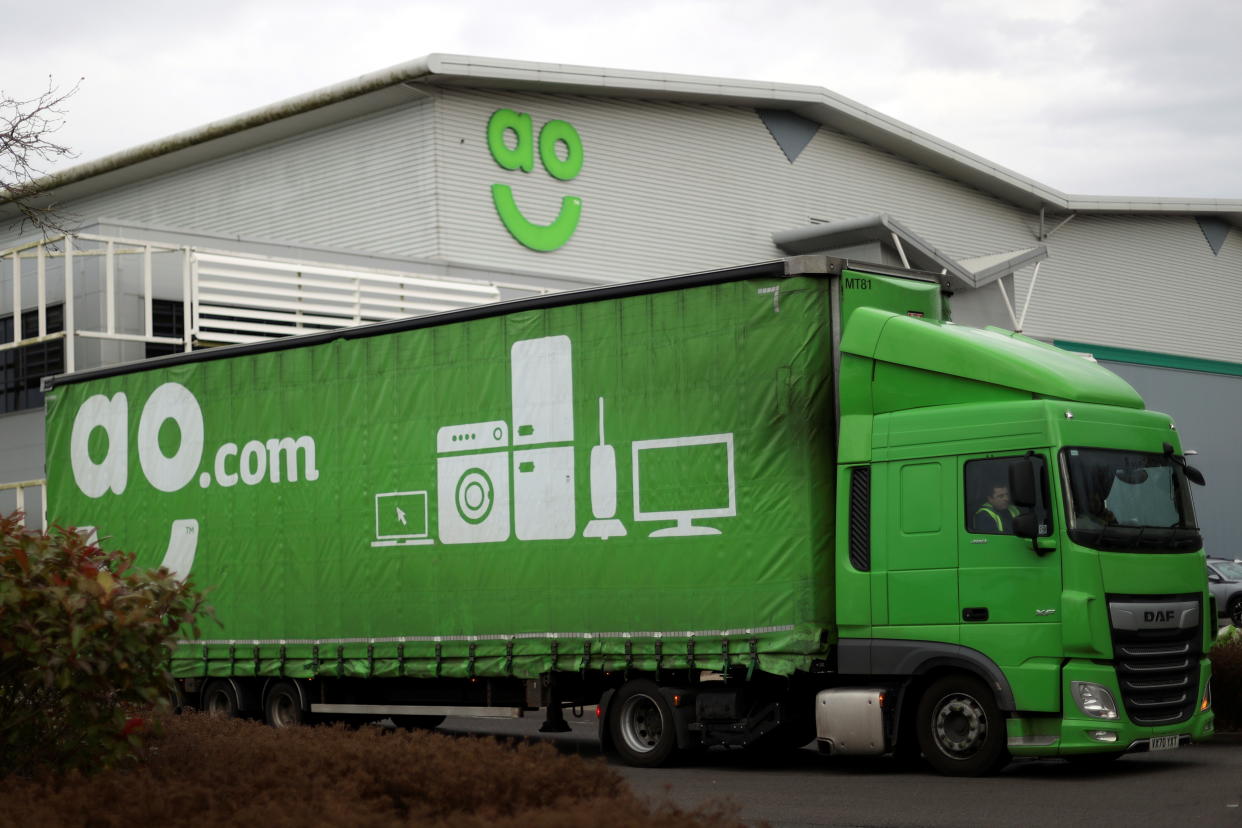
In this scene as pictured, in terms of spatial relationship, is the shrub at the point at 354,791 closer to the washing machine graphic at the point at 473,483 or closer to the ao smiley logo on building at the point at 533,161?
the washing machine graphic at the point at 473,483

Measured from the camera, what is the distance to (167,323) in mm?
27188

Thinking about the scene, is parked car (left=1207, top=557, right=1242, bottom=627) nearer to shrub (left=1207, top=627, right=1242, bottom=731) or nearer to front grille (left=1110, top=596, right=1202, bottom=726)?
Answer: shrub (left=1207, top=627, right=1242, bottom=731)

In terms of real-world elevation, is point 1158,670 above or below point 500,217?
below

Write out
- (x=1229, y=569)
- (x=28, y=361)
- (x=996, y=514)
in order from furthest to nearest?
(x=1229, y=569)
(x=28, y=361)
(x=996, y=514)

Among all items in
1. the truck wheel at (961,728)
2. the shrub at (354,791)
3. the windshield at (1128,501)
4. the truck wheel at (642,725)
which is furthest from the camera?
the truck wheel at (642,725)

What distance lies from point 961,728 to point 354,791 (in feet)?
21.7

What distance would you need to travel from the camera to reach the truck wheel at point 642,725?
574 inches

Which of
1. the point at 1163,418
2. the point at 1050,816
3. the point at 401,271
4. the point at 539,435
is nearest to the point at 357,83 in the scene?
the point at 401,271

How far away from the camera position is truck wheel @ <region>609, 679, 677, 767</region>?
14589 millimetres

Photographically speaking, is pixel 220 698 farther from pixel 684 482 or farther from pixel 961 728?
pixel 961 728

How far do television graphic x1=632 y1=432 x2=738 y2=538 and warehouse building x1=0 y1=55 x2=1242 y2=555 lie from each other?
13.3 meters

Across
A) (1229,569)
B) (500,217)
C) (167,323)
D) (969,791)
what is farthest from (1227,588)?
(969,791)

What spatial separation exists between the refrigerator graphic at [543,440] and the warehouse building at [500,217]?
1185 cm

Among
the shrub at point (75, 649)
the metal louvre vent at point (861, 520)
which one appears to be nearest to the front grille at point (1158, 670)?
the metal louvre vent at point (861, 520)
